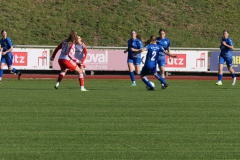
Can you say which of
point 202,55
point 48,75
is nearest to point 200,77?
point 202,55

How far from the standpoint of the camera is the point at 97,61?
Answer: 33312 millimetres

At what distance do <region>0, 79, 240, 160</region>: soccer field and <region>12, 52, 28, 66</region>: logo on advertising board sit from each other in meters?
16.7

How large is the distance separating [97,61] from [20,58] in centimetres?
375

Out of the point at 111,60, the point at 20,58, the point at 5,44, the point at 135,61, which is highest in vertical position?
the point at 5,44

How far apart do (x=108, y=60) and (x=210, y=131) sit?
76.1 feet

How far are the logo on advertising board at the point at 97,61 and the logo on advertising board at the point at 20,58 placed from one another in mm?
3055

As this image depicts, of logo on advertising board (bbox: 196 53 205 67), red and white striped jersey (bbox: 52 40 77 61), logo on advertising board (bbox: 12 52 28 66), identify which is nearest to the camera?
red and white striped jersey (bbox: 52 40 77 61)

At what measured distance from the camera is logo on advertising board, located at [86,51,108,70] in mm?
33153

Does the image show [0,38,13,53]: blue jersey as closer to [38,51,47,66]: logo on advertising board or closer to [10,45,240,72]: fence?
[10,45,240,72]: fence

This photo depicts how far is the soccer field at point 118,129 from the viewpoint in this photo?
8.22 metres

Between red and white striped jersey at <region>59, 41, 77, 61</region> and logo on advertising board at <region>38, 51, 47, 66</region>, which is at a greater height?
red and white striped jersey at <region>59, 41, 77, 61</region>

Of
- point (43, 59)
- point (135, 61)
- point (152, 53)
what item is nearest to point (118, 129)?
point (152, 53)

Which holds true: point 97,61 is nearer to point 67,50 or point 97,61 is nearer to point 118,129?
point 67,50

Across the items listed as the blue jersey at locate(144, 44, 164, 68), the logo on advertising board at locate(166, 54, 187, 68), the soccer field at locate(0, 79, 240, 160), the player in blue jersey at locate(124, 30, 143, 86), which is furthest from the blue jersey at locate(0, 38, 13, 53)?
the soccer field at locate(0, 79, 240, 160)
